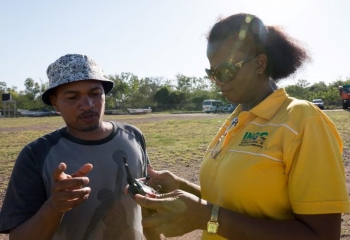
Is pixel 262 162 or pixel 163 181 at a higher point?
pixel 262 162

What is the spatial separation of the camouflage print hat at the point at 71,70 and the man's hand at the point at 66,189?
0.70 meters

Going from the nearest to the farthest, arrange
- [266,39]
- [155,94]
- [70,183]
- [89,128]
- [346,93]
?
[70,183]
[266,39]
[89,128]
[346,93]
[155,94]

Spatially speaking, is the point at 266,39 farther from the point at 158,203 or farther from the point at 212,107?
the point at 212,107

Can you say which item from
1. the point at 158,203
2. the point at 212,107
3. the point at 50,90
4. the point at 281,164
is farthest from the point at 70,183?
the point at 212,107

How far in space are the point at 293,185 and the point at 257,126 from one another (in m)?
0.40

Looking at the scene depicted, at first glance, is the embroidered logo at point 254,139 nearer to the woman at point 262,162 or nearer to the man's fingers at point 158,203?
the woman at point 262,162

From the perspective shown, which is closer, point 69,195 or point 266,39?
point 69,195

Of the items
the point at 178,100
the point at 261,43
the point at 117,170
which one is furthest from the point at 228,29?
the point at 178,100

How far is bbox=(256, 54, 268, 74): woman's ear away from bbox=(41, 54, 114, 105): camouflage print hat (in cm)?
100

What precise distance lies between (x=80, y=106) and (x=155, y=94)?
6914 cm

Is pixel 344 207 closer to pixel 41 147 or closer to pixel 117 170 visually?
pixel 117 170

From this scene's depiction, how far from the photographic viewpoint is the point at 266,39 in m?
2.23

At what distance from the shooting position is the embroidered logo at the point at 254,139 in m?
1.95

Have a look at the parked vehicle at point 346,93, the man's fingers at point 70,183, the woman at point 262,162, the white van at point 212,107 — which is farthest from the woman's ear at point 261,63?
the white van at point 212,107
